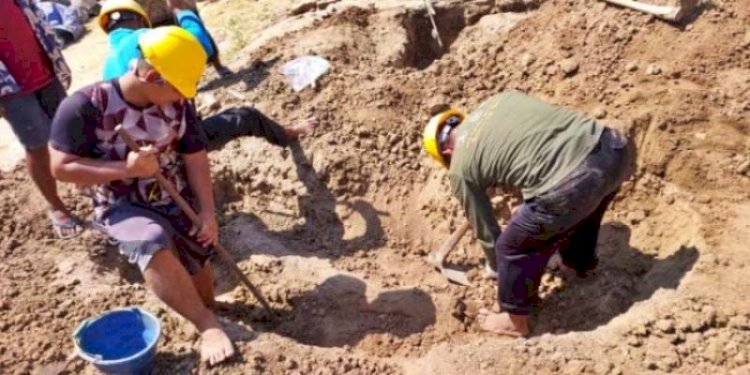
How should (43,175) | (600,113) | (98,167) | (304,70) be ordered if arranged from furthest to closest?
1. (304,70)
2. (600,113)
3. (43,175)
4. (98,167)

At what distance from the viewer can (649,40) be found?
5188mm

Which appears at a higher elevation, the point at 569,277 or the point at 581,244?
the point at 581,244

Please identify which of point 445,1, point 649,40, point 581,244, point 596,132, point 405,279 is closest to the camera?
point 596,132

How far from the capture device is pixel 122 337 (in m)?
3.26

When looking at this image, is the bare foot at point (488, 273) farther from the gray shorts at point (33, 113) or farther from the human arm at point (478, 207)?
the gray shorts at point (33, 113)

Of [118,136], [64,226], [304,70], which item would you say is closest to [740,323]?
[118,136]

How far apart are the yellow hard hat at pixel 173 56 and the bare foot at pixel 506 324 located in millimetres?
1939

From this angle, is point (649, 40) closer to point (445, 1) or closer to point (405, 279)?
point (445, 1)

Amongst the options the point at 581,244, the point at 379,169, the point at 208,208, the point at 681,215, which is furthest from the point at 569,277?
the point at 208,208

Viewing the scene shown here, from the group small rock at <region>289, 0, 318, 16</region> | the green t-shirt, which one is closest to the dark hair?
the green t-shirt

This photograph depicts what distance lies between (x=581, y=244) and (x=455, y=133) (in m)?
0.96

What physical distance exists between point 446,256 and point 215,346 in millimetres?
1609

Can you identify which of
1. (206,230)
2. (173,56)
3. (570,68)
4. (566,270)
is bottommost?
(566,270)

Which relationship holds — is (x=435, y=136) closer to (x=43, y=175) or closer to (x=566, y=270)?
(x=566, y=270)
